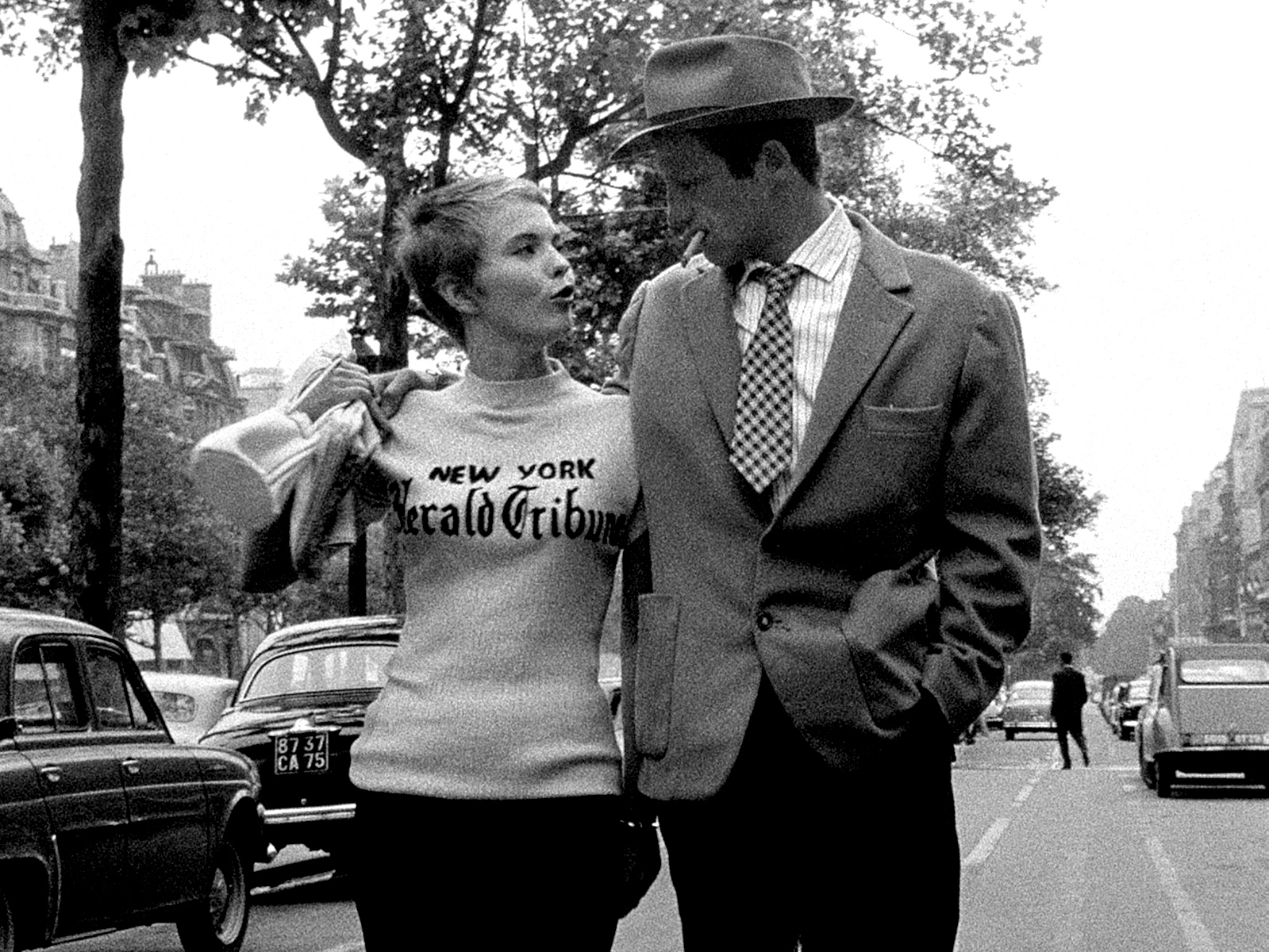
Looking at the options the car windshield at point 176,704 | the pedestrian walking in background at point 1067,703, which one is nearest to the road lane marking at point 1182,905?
the car windshield at point 176,704

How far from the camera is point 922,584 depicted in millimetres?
3473

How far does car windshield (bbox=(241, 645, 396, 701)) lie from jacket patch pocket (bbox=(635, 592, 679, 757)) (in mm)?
11607

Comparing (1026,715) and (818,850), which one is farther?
(1026,715)

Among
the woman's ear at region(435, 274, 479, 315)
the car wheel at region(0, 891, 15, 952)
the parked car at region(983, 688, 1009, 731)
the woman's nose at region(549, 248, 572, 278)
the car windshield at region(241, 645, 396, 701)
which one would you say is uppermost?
the woman's nose at region(549, 248, 572, 278)

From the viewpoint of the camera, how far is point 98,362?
52.0 feet

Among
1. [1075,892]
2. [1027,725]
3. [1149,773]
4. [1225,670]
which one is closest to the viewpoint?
[1075,892]

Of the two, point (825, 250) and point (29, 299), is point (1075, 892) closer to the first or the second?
point (825, 250)

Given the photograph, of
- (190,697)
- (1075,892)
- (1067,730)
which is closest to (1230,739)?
(1067,730)

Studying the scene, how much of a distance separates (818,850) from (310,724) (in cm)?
1157

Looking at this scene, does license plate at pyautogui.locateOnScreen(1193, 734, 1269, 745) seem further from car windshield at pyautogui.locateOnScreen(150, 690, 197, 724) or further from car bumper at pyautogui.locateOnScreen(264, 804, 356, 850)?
car bumper at pyautogui.locateOnScreen(264, 804, 356, 850)

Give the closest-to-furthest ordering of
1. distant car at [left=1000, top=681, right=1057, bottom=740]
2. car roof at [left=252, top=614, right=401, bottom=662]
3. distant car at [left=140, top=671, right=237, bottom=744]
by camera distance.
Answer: car roof at [left=252, top=614, right=401, bottom=662] → distant car at [left=140, top=671, right=237, bottom=744] → distant car at [left=1000, top=681, right=1057, bottom=740]

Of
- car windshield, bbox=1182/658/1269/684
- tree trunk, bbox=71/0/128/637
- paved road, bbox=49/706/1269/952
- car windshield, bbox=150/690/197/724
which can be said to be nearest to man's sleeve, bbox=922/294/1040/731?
paved road, bbox=49/706/1269/952

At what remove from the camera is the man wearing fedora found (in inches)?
135

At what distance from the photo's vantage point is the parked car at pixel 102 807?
31.0 ft
